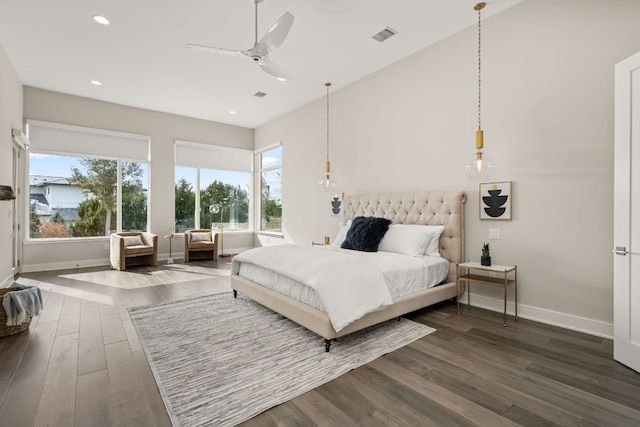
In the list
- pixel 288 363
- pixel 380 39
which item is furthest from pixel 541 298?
pixel 380 39

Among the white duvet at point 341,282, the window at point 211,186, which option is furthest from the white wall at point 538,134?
the window at point 211,186

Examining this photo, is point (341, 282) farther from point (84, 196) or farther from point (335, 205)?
point (84, 196)

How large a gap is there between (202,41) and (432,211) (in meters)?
3.60

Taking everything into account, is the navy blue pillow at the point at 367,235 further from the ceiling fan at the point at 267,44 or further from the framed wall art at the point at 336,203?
the ceiling fan at the point at 267,44

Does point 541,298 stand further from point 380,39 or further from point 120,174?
point 120,174

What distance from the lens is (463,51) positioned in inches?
145

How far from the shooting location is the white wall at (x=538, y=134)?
8.95ft

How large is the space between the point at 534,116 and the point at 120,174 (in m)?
7.14

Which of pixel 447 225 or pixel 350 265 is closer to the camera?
pixel 350 265

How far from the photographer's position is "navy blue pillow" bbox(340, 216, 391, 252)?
381cm

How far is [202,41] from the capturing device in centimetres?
389

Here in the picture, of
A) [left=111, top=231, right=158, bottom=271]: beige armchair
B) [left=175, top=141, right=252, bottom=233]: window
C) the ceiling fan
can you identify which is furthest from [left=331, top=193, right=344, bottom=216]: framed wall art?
[left=111, top=231, right=158, bottom=271]: beige armchair

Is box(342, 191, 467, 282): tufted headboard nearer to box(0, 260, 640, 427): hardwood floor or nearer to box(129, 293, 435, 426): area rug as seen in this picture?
box(0, 260, 640, 427): hardwood floor

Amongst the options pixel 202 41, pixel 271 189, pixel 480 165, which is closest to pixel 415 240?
pixel 480 165
